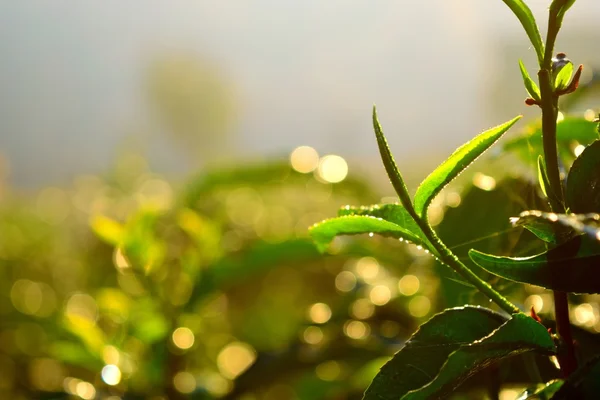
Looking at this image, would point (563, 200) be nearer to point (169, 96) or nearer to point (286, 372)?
point (286, 372)

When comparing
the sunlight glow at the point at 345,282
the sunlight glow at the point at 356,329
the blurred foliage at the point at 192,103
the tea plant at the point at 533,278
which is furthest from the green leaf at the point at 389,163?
the blurred foliage at the point at 192,103

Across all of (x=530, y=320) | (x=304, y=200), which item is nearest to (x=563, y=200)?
(x=530, y=320)

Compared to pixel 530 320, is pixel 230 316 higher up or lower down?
higher up

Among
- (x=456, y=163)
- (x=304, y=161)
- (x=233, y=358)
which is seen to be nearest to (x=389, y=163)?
(x=456, y=163)

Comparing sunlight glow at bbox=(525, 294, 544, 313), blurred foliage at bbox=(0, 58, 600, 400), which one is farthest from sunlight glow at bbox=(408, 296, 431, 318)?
sunlight glow at bbox=(525, 294, 544, 313)

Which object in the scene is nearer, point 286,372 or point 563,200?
point 563,200

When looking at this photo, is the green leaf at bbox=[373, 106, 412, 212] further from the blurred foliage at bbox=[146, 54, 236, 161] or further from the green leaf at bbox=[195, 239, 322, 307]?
the blurred foliage at bbox=[146, 54, 236, 161]
